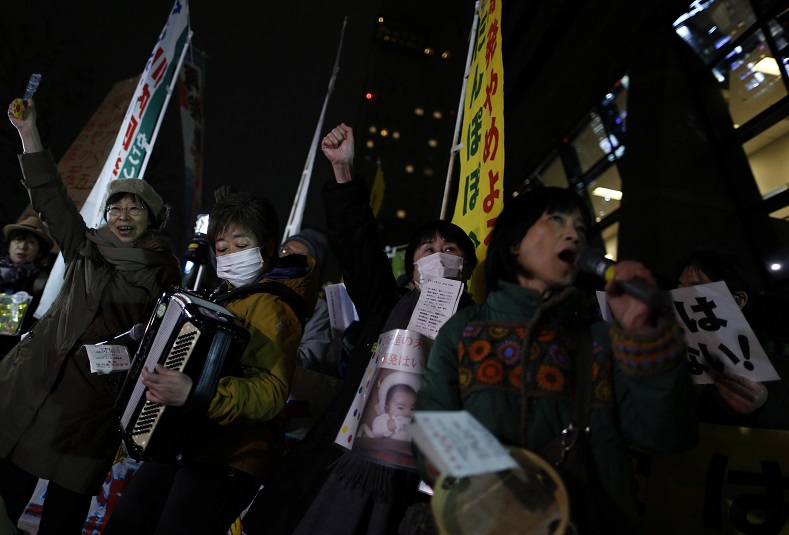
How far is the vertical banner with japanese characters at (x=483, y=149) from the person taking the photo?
305 centimetres

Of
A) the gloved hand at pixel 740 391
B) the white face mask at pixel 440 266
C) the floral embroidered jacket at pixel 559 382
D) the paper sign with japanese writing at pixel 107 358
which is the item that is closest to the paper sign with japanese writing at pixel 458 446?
the floral embroidered jacket at pixel 559 382

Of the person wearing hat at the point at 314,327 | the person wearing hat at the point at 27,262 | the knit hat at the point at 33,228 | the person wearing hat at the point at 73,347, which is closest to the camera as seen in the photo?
the person wearing hat at the point at 73,347

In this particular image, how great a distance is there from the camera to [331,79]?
35.7ft

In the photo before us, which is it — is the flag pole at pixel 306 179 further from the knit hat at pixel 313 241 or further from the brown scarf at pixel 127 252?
the brown scarf at pixel 127 252

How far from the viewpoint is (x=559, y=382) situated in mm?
1606

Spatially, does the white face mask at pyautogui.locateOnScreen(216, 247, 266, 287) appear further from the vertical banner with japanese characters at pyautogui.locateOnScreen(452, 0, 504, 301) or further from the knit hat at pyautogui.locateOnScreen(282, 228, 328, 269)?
the knit hat at pyautogui.locateOnScreen(282, 228, 328, 269)

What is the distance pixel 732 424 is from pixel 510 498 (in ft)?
6.93

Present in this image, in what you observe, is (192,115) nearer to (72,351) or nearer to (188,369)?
(72,351)

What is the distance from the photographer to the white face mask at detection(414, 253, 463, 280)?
8.53 ft

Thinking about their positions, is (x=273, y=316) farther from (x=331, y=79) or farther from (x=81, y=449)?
(x=331, y=79)

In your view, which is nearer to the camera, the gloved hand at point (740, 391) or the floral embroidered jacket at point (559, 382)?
the floral embroidered jacket at point (559, 382)

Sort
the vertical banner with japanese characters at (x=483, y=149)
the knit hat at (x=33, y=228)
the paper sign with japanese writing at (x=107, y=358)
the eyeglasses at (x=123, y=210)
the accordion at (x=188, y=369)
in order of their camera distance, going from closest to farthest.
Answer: the accordion at (x=188, y=369) → the paper sign with japanese writing at (x=107, y=358) → the vertical banner with japanese characters at (x=483, y=149) → the eyeglasses at (x=123, y=210) → the knit hat at (x=33, y=228)

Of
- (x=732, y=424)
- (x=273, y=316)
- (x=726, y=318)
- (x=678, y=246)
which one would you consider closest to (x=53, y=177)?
(x=273, y=316)

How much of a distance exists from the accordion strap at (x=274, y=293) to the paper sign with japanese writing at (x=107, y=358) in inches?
27.1
